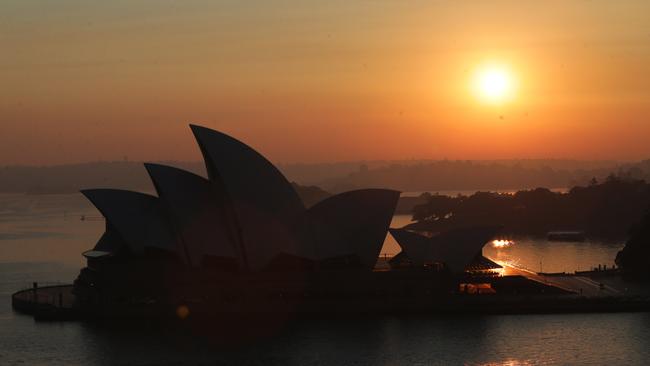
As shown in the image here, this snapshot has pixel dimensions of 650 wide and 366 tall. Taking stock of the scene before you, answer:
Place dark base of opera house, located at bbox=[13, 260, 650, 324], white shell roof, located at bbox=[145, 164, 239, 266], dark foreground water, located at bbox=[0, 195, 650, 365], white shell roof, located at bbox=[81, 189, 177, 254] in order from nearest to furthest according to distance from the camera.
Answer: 1. dark foreground water, located at bbox=[0, 195, 650, 365]
2. dark base of opera house, located at bbox=[13, 260, 650, 324]
3. white shell roof, located at bbox=[145, 164, 239, 266]
4. white shell roof, located at bbox=[81, 189, 177, 254]

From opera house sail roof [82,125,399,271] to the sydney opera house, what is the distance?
5 cm

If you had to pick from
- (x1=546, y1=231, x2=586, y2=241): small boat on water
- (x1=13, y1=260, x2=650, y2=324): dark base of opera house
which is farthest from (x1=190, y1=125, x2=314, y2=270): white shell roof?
(x1=546, y1=231, x2=586, y2=241): small boat on water

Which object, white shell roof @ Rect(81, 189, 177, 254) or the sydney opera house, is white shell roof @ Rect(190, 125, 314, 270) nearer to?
the sydney opera house

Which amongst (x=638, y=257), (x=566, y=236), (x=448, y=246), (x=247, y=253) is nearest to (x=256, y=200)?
(x=247, y=253)

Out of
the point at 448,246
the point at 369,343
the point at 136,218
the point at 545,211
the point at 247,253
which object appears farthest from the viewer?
the point at 545,211

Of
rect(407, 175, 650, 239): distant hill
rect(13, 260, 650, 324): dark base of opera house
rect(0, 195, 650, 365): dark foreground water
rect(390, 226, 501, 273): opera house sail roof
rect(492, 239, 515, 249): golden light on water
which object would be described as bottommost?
rect(0, 195, 650, 365): dark foreground water

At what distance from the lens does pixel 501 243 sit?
87.7m

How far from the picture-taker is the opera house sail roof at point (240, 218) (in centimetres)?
4572

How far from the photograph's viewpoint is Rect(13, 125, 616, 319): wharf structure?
45.5 meters

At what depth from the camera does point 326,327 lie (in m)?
42.2

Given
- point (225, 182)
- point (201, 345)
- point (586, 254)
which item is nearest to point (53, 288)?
point (225, 182)

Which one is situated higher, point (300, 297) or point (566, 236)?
point (566, 236)

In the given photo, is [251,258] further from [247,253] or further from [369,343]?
[369,343]

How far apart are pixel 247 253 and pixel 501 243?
45.4m
